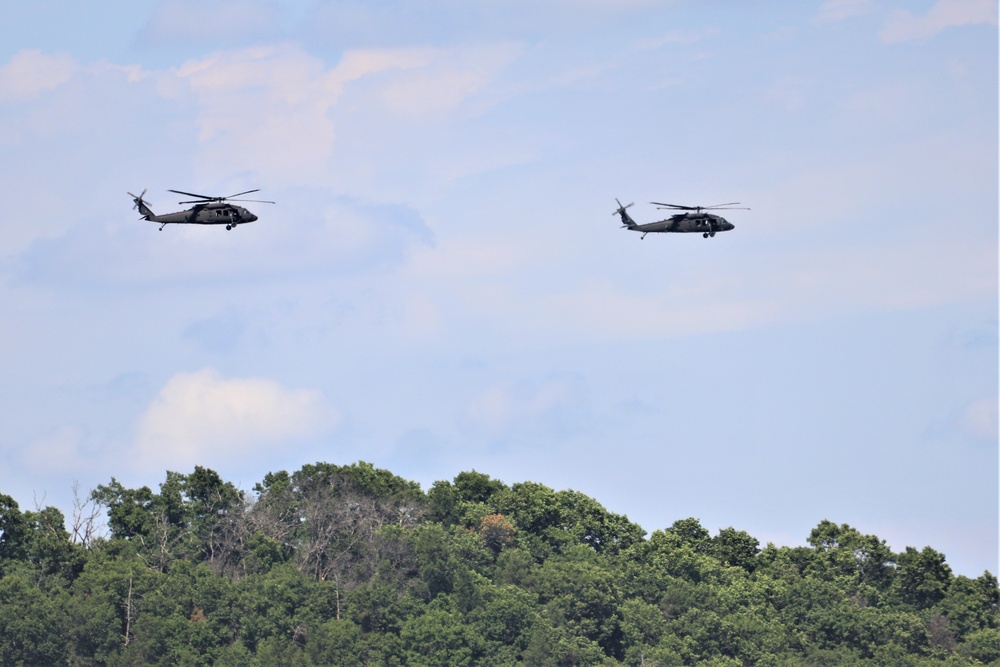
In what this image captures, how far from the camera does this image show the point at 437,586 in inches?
6260

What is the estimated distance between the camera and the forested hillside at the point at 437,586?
496ft

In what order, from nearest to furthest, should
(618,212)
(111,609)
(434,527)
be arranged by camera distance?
(618,212) → (111,609) → (434,527)

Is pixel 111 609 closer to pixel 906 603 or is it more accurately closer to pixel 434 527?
pixel 434 527

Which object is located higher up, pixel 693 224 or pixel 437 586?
pixel 693 224

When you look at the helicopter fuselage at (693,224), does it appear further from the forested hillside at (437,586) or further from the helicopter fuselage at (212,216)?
the forested hillside at (437,586)

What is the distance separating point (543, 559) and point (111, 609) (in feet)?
115

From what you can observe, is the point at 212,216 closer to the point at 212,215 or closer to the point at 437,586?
the point at 212,215

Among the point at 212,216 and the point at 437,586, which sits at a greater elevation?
the point at 212,216

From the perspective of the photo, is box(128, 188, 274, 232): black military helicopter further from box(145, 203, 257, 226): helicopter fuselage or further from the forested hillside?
the forested hillside

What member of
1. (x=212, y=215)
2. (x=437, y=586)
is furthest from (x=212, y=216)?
(x=437, y=586)

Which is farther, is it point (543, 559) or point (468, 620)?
point (543, 559)

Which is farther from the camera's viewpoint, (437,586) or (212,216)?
(437,586)

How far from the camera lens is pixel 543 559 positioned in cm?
16662

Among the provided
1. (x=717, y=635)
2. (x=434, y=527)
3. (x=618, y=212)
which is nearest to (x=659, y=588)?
(x=717, y=635)
